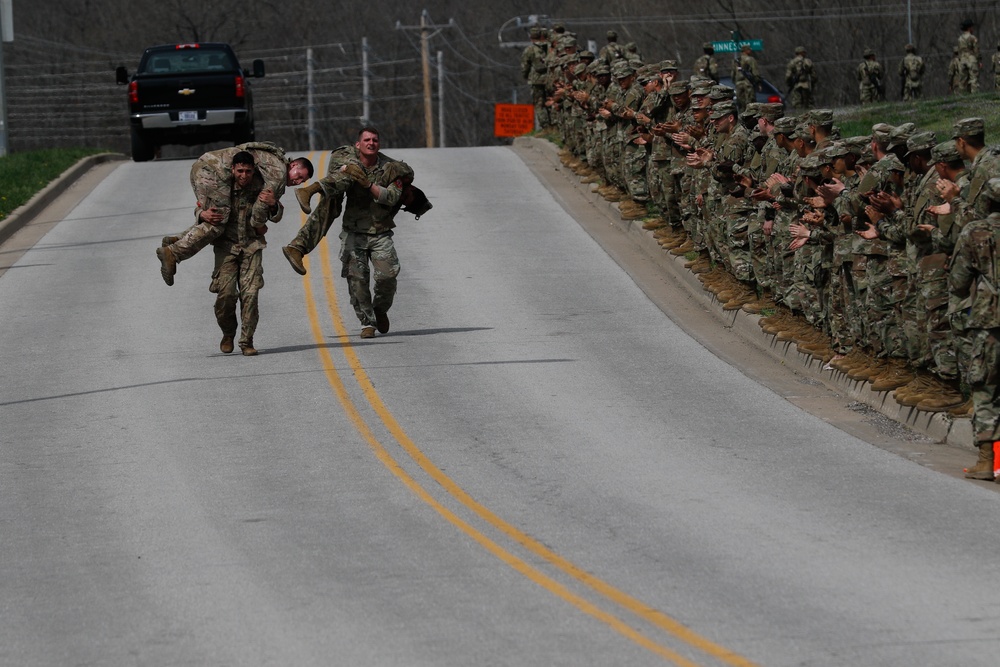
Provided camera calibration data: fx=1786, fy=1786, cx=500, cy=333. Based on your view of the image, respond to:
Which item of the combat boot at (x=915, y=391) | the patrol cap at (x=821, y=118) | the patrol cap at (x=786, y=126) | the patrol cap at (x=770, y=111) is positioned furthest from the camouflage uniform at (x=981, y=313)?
the patrol cap at (x=770, y=111)

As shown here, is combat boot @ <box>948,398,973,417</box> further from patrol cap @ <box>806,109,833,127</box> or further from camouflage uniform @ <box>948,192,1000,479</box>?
patrol cap @ <box>806,109,833,127</box>

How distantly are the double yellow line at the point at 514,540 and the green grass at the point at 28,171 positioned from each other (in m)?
13.5

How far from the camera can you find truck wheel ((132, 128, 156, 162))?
35.7 m

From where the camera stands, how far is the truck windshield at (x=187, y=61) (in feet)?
115

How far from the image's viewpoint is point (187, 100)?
34375 mm

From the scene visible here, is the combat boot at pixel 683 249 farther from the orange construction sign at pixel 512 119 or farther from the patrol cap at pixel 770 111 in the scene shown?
the orange construction sign at pixel 512 119

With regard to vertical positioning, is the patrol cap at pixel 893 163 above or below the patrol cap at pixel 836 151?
above

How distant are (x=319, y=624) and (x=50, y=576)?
200cm

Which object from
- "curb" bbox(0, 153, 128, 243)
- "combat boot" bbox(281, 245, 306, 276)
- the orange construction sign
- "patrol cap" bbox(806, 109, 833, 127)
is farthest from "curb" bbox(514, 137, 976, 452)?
the orange construction sign

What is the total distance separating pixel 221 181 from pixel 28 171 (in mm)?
17038

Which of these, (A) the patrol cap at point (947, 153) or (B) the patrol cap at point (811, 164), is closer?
(A) the patrol cap at point (947, 153)

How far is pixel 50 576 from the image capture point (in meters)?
9.77

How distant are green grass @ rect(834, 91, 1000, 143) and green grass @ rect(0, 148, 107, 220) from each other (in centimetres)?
1375

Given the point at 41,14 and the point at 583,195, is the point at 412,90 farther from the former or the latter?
the point at 583,195
